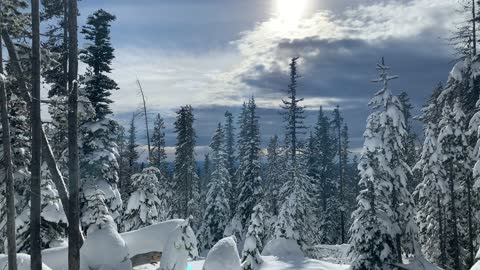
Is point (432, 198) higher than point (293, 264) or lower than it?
higher

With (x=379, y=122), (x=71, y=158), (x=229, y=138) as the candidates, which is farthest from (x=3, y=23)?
(x=229, y=138)

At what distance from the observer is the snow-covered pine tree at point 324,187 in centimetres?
5819

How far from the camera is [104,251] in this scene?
1838 centimetres

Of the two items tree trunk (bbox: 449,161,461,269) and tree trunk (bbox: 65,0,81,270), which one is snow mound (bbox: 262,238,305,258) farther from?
tree trunk (bbox: 65,0,81,270)

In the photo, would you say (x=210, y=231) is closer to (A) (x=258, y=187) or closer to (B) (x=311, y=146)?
(A) (x=258, y=187)

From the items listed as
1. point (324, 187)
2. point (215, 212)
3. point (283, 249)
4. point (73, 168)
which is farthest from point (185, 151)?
point (73, 168)

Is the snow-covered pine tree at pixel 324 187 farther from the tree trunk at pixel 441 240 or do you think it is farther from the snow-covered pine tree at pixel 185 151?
the tree trunk at pixel 441 240

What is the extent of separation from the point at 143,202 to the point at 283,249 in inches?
412

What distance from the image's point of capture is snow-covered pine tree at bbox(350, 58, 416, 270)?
23.7 m

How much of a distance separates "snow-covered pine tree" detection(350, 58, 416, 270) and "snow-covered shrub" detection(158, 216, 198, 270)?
9322mm

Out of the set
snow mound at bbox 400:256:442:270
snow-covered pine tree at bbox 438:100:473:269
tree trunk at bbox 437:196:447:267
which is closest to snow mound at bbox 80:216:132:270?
snow mound at bbox 400:256:442:270

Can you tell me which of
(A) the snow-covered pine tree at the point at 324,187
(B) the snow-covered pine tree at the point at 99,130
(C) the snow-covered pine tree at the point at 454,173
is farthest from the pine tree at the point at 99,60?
(A) the snow-covered pine tree at the point at 324,187

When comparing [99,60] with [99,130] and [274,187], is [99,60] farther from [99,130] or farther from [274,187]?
[274,187]

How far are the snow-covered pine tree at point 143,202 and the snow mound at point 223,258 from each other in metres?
11.7
